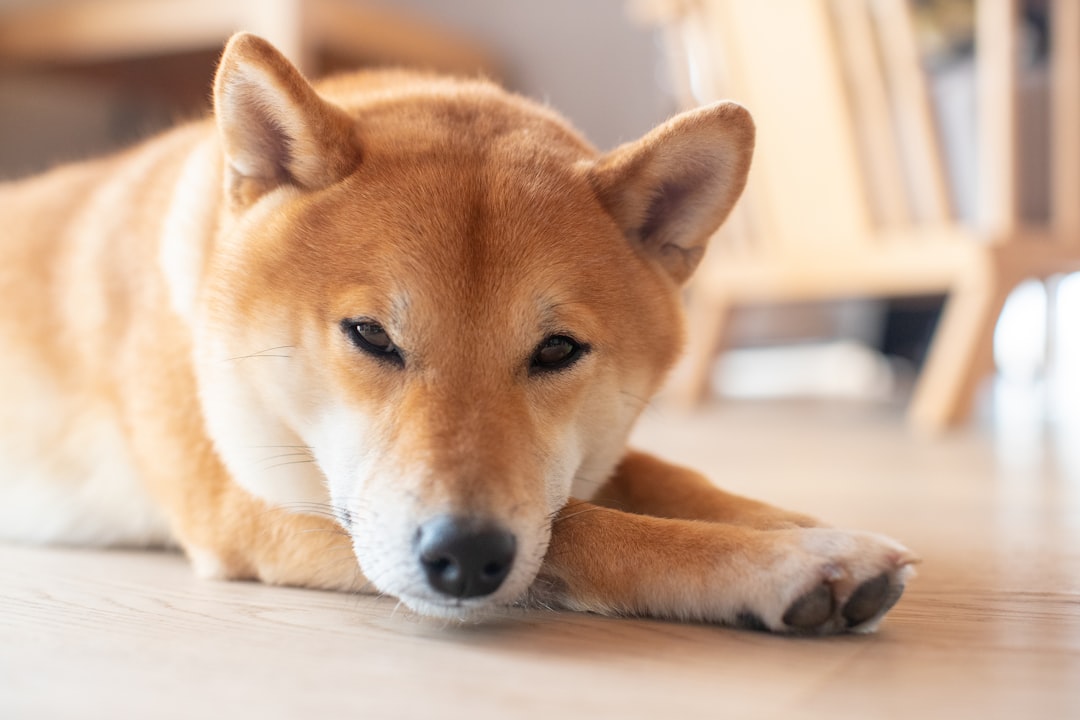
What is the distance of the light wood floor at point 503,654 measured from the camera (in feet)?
2.99

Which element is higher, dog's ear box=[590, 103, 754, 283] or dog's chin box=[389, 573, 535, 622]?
dog's ear box=[590, 103, 754, 283]

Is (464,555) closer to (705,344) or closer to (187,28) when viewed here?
(705,344)

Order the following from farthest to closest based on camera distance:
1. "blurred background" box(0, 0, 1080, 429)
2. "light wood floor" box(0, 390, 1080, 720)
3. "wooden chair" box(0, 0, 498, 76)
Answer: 1. "wooden chair" box(0, 0, 498, 76)
2. "blurred background" box(0, 0, 1080, 429)
3. "light wood floor" box(0, 390, 1080, 720)

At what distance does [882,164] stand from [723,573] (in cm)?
253

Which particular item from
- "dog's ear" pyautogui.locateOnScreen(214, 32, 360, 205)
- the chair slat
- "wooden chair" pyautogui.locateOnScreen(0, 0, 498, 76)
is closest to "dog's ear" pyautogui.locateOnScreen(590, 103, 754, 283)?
"dog's ear" pyautogui.locateOnScreen(214, 32, 360, 205)

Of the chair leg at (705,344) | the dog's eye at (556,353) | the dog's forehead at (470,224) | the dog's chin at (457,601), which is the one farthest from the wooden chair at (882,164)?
the dog's chin at (457,601)

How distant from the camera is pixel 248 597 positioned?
1346mm

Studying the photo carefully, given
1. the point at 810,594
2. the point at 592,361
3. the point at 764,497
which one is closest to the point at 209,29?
the point at 764,497

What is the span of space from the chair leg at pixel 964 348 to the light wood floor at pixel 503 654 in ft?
5.22

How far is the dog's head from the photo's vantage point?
1123 millimetres

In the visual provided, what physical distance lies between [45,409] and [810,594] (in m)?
1.34

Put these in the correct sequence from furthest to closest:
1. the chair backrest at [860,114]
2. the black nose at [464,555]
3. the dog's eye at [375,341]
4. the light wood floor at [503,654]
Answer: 1. the chair backrest at [860,114]
2. the dog's eye at [375,341]
3. the black nose at [464,555]
4. the light wood floor at [503,654]

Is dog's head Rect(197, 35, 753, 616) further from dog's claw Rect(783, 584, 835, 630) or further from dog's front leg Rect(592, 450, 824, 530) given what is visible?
dog's claw Rect(783, 584, 835, 630)

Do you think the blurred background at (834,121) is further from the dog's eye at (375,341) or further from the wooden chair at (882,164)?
the dog's eye at (375,341)
